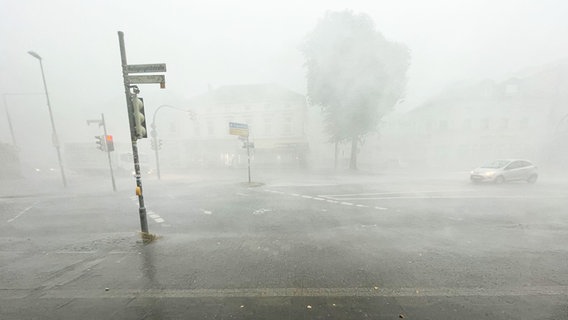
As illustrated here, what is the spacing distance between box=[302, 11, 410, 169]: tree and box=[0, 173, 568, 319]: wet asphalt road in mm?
5334

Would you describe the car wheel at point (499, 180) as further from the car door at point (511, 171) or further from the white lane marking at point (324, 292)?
the white lane marking at point (324, 292)

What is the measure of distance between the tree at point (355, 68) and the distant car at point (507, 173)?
4.19m

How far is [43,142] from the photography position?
24.0 m

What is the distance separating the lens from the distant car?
7.19 metres

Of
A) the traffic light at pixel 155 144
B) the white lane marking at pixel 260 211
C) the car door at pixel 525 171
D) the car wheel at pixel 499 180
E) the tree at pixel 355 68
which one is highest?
the tree at pixel 355 68

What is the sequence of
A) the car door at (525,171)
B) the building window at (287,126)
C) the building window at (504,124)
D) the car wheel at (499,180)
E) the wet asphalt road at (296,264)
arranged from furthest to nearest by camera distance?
the building window at (287,126) < the building window at (504,124) < the car door at (525,171) < the car wheel at (499,180) < the wet asphalt road at (296,264)

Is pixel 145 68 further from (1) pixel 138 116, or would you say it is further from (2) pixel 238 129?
(2) pixel 238 129

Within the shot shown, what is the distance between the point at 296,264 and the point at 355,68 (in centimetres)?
762

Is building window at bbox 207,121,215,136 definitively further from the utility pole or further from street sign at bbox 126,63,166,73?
street sign at bbox 126,63,166,73

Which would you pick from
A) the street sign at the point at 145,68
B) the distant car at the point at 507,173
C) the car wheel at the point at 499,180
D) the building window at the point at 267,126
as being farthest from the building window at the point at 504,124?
the street sign at the point at 145,68

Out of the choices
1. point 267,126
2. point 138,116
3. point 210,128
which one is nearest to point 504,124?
point 267,126

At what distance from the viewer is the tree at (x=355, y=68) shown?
8188 millimetres

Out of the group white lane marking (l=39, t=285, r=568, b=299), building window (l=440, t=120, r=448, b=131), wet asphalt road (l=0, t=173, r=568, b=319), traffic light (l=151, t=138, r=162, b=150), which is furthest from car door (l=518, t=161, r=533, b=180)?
traffic light (l=151, t=138, r=162, b=150)

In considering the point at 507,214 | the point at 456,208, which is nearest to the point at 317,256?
the point at 456,208
